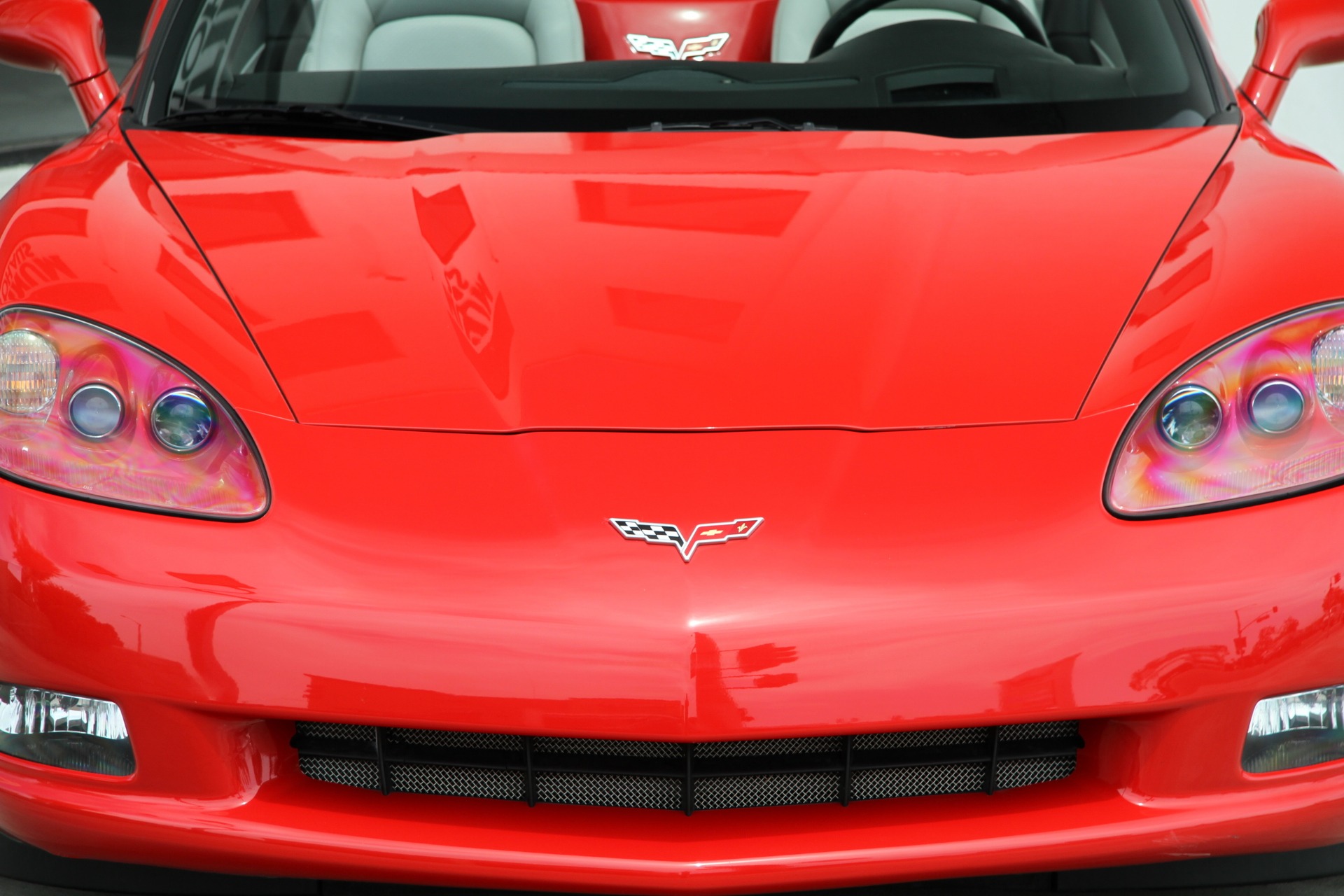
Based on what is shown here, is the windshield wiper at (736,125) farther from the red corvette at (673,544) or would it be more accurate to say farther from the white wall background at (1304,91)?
the white wall background at (1304,91)

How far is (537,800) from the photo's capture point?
141 cm

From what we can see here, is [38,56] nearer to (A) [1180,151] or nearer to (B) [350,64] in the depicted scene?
(B) [350,64]

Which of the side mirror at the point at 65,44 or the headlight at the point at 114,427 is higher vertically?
the side mirror at the point at 65,44

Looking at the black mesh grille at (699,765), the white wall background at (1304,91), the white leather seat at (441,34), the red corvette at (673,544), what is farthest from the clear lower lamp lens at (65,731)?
the white wall background at (1304,91)

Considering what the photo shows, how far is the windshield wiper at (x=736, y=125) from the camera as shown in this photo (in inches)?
85.6

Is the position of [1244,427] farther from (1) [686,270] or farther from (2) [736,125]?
(2) [736,125]

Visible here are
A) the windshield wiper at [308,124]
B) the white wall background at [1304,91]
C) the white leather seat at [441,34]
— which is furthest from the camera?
the white wall background at [1304,91]

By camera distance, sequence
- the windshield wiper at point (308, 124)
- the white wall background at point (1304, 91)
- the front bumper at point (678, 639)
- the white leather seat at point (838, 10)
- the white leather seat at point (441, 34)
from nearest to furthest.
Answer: the front bumper at point (678, 639)
the windshield wiper at point (308, 124)
the white leather seat at point (441, 34)
the white leather seat at point (838, 10)
the white wall background at point (1304, 91)

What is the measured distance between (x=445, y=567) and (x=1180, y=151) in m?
1.23

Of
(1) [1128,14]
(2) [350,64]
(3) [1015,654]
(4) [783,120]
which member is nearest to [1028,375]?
(3) [1015,654]

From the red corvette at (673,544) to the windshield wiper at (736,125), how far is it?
0.44 metres

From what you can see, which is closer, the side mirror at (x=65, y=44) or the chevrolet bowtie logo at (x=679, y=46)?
the side mirror at (x=65, y=44)

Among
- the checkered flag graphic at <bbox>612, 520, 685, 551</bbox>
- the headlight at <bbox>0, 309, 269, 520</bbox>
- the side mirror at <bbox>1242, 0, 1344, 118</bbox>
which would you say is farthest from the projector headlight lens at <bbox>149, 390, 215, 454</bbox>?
the side mirror at <bbox>1242, 0, 1344, 118</bbox>

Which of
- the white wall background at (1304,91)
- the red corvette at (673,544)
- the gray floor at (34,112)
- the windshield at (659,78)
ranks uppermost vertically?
the gray floor at (34,112)
